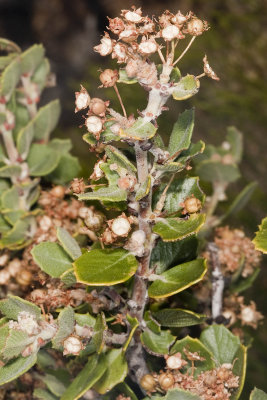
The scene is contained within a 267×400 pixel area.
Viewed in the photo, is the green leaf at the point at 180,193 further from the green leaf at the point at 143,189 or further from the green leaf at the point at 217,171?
the green leaf at the point at 217,171

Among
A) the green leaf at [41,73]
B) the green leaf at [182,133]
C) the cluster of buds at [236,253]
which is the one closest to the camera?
the green leaf at [182,133]

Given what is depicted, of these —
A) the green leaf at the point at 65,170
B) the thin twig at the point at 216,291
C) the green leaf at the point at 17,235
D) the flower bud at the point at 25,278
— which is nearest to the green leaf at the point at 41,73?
the green leaf at the point at 65,170

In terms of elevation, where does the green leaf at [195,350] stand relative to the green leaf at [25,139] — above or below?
below

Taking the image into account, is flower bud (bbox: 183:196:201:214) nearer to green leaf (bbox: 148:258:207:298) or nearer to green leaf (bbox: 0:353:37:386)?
green leaf (bbox: 148:258:207:298)

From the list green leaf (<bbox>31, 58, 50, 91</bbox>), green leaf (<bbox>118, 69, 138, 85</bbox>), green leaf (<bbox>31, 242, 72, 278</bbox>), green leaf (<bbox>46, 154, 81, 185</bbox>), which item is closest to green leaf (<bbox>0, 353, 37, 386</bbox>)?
green leaf (<bbox>31, 242, 72, 278</bbox>)

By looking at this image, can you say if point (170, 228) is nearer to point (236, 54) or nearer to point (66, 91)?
point (236, 54)

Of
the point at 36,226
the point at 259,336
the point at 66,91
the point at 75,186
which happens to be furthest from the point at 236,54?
the point at 75,186
